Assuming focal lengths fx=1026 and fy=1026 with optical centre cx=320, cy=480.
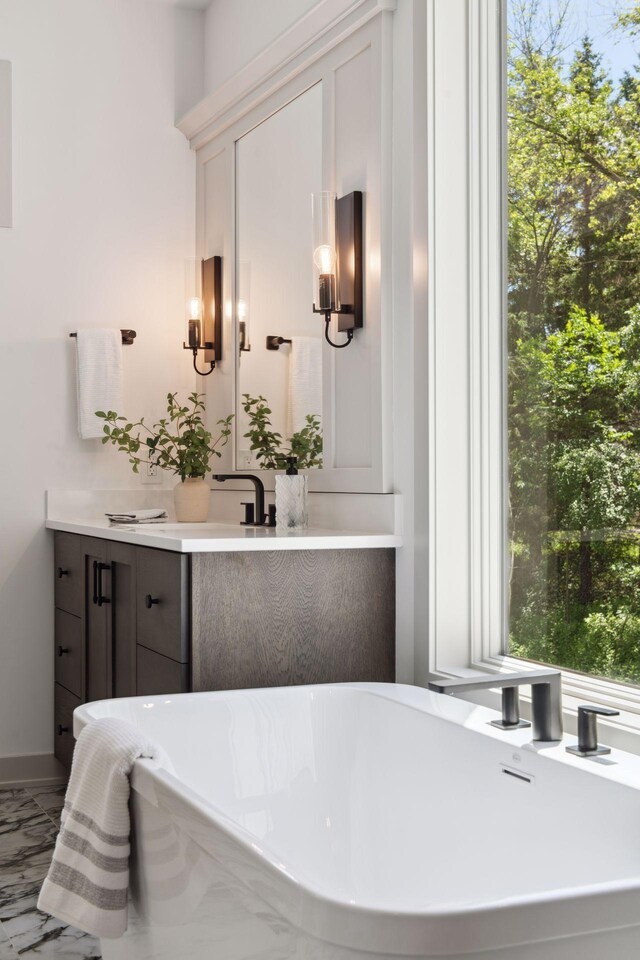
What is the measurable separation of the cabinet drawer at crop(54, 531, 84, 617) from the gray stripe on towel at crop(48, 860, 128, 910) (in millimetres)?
1547

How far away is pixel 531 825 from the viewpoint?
173 centimetres

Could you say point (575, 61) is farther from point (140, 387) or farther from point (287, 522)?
point (140, 387)

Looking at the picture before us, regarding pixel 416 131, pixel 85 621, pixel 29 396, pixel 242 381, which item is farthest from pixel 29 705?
pixel 416 131

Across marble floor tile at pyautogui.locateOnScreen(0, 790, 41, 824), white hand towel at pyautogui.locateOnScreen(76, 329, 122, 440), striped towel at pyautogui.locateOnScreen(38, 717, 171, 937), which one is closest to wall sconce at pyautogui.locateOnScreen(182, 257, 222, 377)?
white hand towel at pyautogui.locateOnScreen(76, 329, 122, 440)

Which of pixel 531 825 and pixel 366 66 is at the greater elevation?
pixel 366 66

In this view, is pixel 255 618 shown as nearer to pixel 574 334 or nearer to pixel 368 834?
pixel 368 834

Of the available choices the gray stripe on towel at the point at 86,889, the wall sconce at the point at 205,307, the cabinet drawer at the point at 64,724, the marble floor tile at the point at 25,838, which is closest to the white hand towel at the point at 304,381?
the wall sconce at the point at 205,307

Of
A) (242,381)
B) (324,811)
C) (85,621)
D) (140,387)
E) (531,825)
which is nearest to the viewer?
(531,825)

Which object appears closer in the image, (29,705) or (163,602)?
(163,602)

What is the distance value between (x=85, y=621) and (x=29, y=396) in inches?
35.3

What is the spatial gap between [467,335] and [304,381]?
70cm

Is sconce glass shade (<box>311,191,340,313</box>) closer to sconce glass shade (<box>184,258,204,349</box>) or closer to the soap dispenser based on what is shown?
the soap dispenser

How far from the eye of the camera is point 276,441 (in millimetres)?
3209

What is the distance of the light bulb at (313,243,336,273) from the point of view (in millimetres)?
2795
